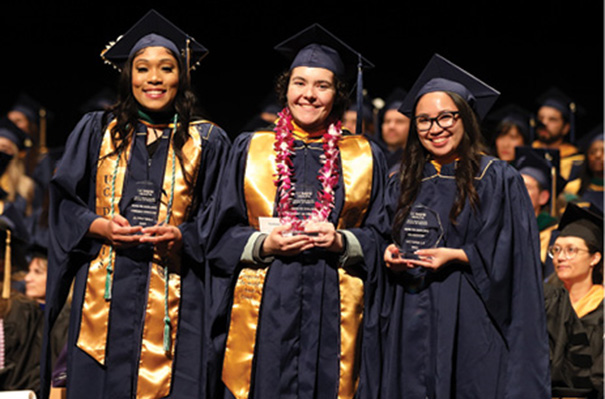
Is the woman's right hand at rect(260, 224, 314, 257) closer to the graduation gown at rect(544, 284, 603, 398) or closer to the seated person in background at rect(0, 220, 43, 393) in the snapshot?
the graduation gown at rect(544, 284, 603, 398)

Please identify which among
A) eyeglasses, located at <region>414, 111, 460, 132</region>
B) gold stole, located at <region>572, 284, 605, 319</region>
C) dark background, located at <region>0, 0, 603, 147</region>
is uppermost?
dark background, located at <region>0, 0, 603, 147</region>

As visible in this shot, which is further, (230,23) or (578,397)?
(230,23)

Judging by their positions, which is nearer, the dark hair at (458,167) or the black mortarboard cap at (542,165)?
the dark hair at (458,167)

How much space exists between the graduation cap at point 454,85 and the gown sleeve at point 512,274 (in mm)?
399

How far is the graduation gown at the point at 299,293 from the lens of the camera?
356 centimetres

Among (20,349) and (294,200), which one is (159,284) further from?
(20,349)

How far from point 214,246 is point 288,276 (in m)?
0.39

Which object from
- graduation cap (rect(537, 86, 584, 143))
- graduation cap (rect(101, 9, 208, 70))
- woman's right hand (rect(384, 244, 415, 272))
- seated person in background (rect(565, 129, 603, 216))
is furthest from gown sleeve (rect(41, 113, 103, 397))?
graduation cap (rect(537, 86, 584, 143))

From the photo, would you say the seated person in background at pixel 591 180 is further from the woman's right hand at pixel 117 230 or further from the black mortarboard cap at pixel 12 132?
the black mortarboard cap at pixel 12 132

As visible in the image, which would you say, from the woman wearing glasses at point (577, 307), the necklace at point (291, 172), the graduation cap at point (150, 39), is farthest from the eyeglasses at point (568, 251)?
the graduation cap at point (150, 39)

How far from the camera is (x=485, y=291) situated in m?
3.49

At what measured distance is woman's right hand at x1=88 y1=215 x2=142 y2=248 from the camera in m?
3.55

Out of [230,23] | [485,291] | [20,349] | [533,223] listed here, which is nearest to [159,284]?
[485,291]

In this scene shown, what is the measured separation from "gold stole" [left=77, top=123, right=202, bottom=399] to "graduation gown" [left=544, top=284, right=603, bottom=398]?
2223mm
